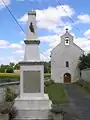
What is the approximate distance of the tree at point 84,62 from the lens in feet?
245

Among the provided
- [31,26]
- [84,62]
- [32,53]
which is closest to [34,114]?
[32,53]

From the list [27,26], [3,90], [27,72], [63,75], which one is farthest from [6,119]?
[63,75]

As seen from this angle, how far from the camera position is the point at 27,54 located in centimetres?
1695

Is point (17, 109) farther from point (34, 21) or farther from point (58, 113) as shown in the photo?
point (34, 21)

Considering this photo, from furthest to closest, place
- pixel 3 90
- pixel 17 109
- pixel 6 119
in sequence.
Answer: pixel 3 90 < pixel 17 109 < pixel 6 119

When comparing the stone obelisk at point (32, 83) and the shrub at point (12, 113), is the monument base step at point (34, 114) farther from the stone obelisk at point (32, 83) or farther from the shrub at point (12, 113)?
the shrub at point (12, 113)

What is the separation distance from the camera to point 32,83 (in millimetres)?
16625

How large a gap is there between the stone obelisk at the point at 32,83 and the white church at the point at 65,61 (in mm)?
59773

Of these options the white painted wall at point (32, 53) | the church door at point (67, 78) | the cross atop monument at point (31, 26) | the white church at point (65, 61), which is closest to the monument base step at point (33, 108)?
the white painted wall at point (32, 53)

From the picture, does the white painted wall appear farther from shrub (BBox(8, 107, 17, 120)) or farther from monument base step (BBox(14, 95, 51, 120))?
shrub (BBox(8, 107, 17, 120))

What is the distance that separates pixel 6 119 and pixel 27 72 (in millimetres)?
2632

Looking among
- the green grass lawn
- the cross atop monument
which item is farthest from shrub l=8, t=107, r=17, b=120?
the green grass lawn

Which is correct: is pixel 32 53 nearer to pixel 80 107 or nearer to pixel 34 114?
pixel 34 114

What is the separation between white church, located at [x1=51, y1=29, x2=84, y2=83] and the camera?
77.1 meters
